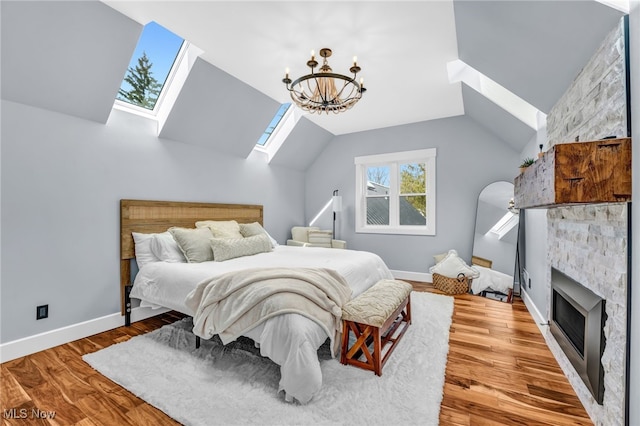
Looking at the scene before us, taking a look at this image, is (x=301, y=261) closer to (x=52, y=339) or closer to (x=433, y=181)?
(x=52, y=339)

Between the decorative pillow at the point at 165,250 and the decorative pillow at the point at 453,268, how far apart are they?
352 centimetres

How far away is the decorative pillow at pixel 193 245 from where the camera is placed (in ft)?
10.3

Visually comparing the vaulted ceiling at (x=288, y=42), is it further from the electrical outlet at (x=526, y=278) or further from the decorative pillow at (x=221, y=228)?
the electrical outlet at (x=526, y=278)

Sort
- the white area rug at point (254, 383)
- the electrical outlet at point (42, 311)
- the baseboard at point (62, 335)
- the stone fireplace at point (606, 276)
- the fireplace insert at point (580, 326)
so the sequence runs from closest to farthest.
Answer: the stone fireplace at point (606, 276)
the fireplace insert at point (580, 326)
the white area rug at point (254, 383)
the baseboard at point (62, 335)
the electrical outlet at point (42, 311)

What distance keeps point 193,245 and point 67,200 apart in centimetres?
117

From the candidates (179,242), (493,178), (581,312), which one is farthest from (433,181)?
(179,242)

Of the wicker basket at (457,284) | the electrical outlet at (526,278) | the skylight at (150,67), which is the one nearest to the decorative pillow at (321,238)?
the wicker basket at (457,284)

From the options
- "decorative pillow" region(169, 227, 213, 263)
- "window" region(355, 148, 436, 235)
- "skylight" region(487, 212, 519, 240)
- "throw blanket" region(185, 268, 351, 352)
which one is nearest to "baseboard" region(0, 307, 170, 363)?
"decorative pillow" region(169, 227, 213, 263)

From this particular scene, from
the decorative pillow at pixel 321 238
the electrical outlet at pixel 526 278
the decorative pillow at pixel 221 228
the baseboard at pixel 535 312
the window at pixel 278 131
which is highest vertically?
the window at pixel 278 131

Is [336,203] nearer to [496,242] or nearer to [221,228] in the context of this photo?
[221,228]

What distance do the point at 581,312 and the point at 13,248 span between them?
420 cm

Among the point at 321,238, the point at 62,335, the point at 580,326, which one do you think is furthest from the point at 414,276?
the point at 62,335

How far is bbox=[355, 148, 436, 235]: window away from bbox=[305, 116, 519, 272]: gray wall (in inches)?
4.1

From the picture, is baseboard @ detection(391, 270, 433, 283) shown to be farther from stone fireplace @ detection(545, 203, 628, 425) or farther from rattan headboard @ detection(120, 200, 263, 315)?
rattan headboard @ detection(120, 200, 263, 315)
